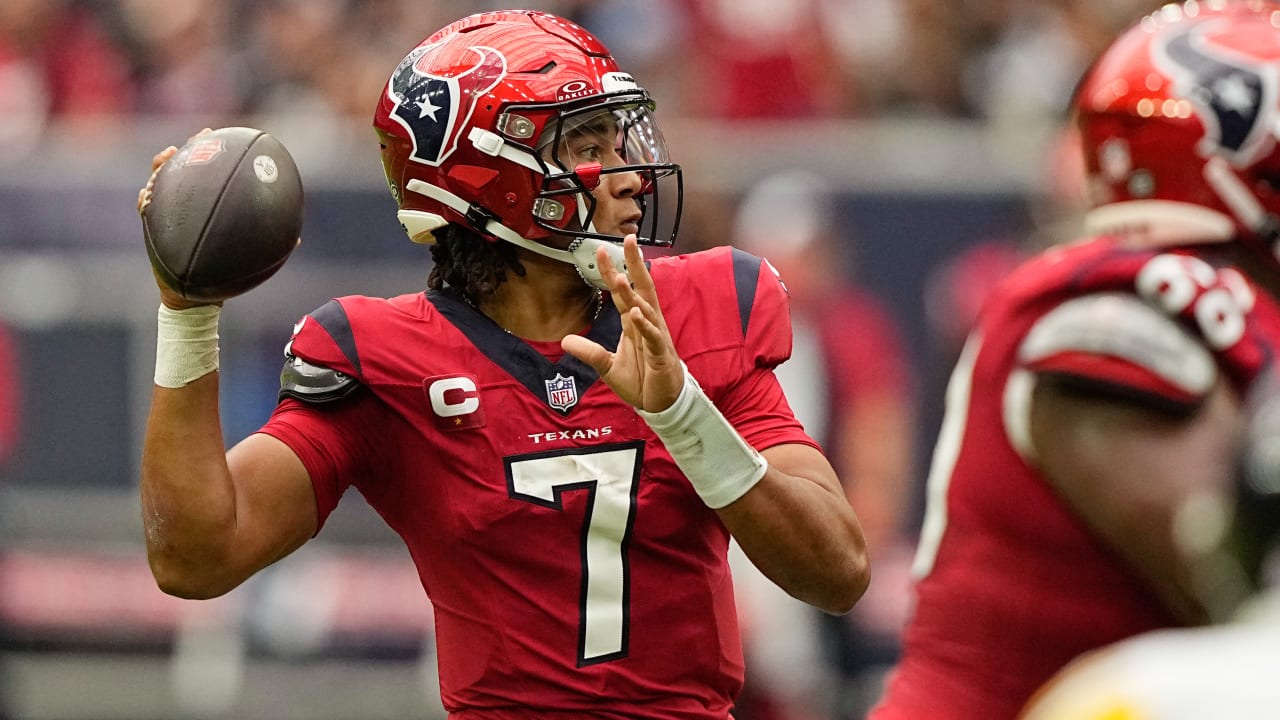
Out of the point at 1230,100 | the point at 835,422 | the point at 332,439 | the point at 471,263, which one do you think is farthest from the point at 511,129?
the point at 835,422

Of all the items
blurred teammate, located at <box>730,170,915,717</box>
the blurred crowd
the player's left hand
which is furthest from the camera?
the blurred crowd

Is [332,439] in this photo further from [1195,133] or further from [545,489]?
[1195,133]

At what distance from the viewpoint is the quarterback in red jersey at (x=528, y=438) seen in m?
3.10

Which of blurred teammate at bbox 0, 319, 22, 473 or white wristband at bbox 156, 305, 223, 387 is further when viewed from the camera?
blurred teammate at bbox 0, 319, 22, 473

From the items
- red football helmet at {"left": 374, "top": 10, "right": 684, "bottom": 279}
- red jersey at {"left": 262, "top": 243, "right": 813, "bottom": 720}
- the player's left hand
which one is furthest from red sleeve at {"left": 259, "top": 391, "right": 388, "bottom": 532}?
the player's left hand

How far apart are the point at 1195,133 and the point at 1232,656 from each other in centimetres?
162

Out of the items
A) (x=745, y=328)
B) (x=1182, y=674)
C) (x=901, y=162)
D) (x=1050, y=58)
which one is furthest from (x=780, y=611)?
(x=1182, y=674)

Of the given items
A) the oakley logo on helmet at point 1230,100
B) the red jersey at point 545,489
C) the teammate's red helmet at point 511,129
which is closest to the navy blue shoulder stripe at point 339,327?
the red jersey at point 545,489

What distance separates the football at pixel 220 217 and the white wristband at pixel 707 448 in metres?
0.69

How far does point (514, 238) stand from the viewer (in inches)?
130

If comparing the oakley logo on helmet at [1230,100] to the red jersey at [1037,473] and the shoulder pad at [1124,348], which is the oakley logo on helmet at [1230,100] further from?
the shoulder pad at [1124,348]

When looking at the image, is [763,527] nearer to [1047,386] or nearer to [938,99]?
[1047,386]

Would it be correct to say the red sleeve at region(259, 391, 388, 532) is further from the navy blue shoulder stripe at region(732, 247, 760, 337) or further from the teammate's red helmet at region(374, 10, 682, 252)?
the navy blue shoulder stripe at region(732, 247, 760, 337)

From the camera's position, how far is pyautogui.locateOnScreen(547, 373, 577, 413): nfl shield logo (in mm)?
3193
